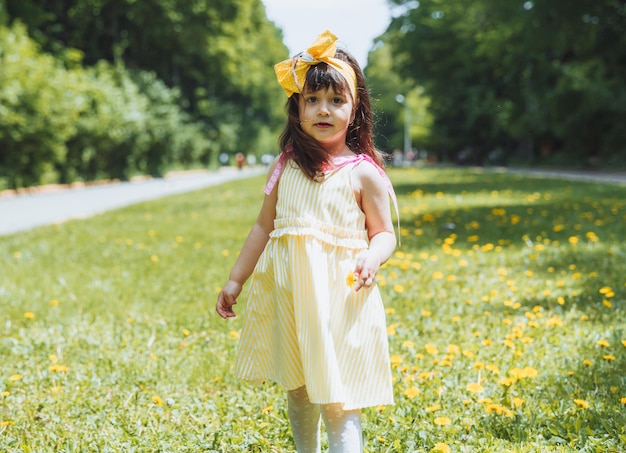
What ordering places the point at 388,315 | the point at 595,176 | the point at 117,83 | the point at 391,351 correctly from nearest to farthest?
the point at 391,351, the point at 388,315, the point at 595,176, the point at 117,83

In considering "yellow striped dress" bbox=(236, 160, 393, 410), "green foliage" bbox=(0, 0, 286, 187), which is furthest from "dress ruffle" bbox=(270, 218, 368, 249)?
"green foliage" bbox=(0, 0, 286, 187)

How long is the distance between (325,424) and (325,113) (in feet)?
3.40

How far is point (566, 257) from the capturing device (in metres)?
6.70

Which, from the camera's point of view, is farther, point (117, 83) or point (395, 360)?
point (117, 83)

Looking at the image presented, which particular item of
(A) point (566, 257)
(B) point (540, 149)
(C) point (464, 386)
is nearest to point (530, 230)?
(A) point (566, 257)

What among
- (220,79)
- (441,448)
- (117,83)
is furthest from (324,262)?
(220,79)

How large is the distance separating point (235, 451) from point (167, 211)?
38.7 feet

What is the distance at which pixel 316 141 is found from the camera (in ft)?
7.90

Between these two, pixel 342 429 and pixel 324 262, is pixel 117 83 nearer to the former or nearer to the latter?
pixel 324 262

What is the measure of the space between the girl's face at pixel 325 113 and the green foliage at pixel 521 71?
13.5 metres

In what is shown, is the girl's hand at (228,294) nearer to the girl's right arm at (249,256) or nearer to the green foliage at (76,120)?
the girl's right arm at (249,256)

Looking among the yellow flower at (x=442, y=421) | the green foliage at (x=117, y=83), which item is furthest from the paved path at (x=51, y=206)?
the yellow flower at (x=442, y=421)

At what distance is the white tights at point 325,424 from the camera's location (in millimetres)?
2289

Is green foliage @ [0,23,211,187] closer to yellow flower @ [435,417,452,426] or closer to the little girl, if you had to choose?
the little girl
